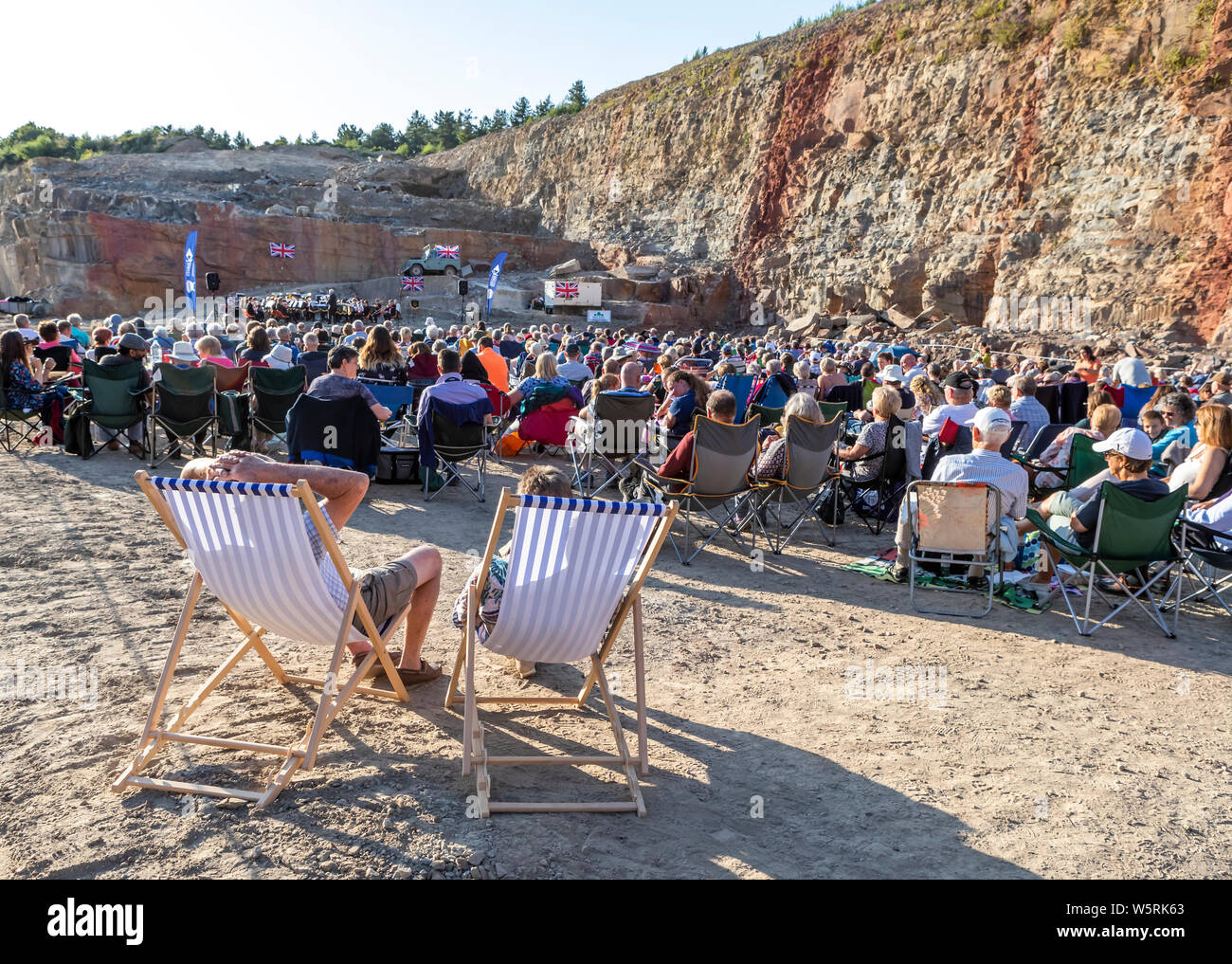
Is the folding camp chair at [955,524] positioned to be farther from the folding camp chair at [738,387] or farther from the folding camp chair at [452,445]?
the folding camp chair at [738,387]

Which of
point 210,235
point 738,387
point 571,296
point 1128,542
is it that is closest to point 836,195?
point 571,296

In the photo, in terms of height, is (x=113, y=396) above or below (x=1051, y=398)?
below

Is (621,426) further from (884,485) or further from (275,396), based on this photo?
(275,396)

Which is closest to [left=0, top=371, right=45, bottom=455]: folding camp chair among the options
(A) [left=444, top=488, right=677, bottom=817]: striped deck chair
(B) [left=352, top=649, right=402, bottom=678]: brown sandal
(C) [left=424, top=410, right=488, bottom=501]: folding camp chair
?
(C) [left=424, top=410, right=488, bottom=501]: folding camp chair

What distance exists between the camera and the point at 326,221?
139 ft

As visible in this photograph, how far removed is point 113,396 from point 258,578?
6579 mm

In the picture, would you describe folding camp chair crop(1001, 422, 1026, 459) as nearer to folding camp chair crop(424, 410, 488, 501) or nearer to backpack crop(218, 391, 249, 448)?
folding camp chair crop(424, 410, 488, 501)

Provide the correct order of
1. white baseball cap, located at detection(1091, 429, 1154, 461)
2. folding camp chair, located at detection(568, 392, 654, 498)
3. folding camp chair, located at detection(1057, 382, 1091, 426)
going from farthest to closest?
1. folding camp chair, located at detection(1057, 382, 1091, 426)
2. folding camp chair, located at detection(568, 392, 654, 498)
3. white baseball cap, located at detection(1091, 429, 1154, 461)

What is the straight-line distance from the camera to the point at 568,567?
10.4 feet

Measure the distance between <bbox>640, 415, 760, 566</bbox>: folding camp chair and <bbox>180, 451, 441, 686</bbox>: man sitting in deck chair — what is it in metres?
2.81

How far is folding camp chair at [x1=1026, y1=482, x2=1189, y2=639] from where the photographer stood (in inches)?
206

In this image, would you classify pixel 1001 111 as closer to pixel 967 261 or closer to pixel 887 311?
pixel 967 261

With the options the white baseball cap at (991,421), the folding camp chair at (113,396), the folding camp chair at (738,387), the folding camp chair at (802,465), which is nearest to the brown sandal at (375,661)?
the folding camp chair at (802,465)
